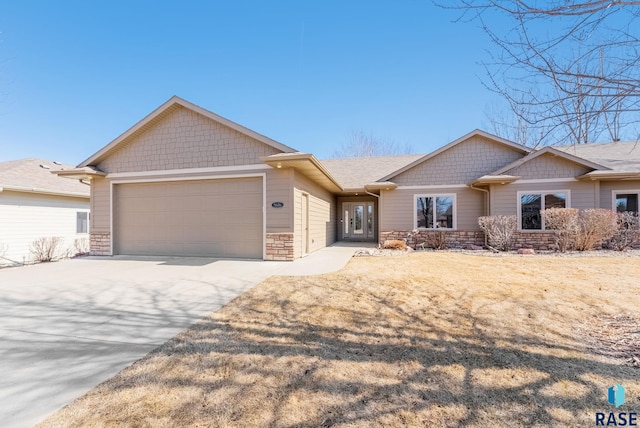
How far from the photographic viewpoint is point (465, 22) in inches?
129

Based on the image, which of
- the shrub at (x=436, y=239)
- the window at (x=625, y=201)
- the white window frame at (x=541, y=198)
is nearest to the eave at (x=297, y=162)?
the shrub at (x=436, y=239)

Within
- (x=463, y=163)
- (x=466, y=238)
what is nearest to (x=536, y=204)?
(x=466, y=238)

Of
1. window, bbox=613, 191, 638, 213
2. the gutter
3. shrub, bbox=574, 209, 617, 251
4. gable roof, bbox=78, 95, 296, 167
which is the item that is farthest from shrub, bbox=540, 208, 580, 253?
the gutter

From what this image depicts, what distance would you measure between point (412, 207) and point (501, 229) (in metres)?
3.39

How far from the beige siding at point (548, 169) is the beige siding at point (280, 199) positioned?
344 inches

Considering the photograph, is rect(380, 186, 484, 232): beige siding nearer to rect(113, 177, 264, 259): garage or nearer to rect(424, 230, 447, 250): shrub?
rect(424, 230, 447, 250): shrub

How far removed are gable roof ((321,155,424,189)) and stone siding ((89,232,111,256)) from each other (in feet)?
32.9

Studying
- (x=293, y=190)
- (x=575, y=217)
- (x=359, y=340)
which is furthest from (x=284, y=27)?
(x=575, y=217)

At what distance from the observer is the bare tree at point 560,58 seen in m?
2.92

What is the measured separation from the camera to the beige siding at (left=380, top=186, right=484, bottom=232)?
458 inches

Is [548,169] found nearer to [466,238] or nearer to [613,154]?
[466,238]

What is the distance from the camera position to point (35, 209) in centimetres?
1142

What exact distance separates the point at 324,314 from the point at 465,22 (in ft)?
13.7

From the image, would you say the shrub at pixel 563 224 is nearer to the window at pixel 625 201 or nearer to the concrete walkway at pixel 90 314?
the window at pixel 625 201
